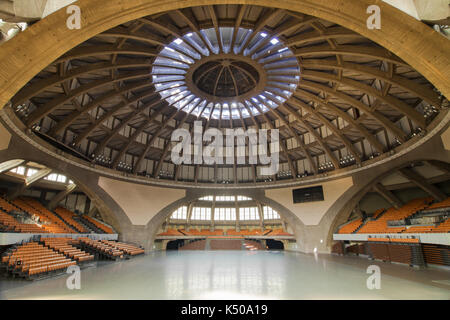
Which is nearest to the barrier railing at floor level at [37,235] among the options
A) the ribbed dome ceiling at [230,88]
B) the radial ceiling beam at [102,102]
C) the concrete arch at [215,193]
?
the concrete arch at [215,193]

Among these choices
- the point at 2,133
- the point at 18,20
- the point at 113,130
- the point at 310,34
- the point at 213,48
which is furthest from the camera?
the point at 113,130

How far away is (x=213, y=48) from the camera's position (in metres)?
18.8

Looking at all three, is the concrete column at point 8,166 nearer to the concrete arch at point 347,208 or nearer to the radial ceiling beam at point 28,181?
the radial ceiling beam at point 28,181

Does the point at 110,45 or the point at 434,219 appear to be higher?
the point at 110,45

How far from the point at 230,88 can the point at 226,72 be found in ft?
6.59

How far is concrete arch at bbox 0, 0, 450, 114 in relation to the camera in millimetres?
6723

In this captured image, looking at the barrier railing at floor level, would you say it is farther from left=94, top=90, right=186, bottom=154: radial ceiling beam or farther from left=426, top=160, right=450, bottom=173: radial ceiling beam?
left=426, top=160, right=450, bottom=173: radial ceiling beam

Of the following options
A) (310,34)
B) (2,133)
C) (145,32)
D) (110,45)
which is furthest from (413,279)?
(2,133)

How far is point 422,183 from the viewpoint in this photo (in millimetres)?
24469

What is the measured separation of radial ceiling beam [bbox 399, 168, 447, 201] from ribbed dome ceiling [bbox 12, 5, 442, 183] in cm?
372

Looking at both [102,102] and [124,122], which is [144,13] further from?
[124,122]

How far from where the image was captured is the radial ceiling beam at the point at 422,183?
2384 centimetres
